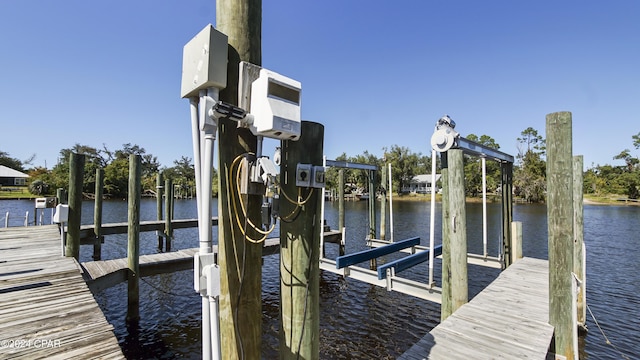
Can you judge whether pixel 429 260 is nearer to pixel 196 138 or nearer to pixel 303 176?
pixel 303 176

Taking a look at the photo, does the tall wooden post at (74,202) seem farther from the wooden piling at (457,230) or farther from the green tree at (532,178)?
the green tree at (532,178)

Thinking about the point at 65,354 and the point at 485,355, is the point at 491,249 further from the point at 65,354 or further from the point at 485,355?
the point at 65,354

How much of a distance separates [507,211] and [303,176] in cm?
838

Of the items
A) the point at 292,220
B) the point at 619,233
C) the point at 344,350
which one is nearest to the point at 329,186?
the point at 619,233

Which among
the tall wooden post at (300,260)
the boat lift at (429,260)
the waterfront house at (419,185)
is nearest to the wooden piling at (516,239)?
the boat lift at (429,260)

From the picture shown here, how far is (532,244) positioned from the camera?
17.9m

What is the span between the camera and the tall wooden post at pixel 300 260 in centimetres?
245

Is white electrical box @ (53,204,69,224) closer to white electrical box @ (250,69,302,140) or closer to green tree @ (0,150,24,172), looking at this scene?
white electrical box @ (250,69,302,140)

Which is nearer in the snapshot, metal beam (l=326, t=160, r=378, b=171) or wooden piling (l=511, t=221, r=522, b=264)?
wooden piling (l=511, t=221, r=522, b=264)

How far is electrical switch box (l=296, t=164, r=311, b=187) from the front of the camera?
2.47 meters

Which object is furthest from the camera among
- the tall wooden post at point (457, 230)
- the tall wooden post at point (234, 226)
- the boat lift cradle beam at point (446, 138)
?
the boat lift cradle beam at point (446, 138)

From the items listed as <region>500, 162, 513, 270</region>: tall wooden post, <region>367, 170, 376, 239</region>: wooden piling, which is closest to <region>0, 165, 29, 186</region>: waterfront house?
<region>367, 170, 376, 239</region>: wooden piling

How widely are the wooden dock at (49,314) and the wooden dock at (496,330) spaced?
3.71m

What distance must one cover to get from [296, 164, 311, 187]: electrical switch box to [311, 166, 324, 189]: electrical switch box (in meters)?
0.03
